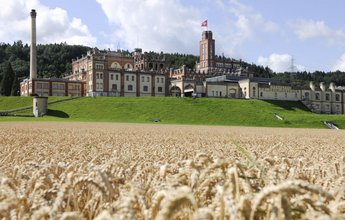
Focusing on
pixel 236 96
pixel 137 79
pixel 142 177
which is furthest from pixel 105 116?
pixel 142 177

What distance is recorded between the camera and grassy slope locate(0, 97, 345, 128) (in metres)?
80.9

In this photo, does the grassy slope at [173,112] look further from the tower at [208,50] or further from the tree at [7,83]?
the tower at [208,50]

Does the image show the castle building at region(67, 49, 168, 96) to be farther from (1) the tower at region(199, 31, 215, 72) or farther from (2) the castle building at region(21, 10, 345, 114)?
(1) the tower at region(199, 31, 215, 72)

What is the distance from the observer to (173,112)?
9188 centimetres

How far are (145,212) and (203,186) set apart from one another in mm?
994

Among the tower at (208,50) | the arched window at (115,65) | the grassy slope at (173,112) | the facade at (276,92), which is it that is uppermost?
the tower at (208,50)

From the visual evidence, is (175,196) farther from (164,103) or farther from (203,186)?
(164,103)

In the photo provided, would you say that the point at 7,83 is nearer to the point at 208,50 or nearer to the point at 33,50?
the point at 33,50

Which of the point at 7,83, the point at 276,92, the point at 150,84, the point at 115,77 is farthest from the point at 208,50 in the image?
the point at 7,83

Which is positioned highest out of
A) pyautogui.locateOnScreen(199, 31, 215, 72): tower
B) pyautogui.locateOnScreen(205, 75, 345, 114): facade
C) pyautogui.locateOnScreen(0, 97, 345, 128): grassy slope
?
pyautogui.locateOnScreen(199, 31, 215, 72): tower

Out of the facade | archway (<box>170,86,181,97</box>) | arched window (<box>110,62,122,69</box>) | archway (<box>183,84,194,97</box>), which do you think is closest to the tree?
arched window (<box>110,62,122,69</box>)

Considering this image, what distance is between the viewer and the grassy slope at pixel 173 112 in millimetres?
80919

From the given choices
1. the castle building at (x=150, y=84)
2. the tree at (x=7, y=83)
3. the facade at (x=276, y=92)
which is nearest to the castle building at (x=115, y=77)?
the castle building at (x=150, y=84)

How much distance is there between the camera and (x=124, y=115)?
87.2 m
